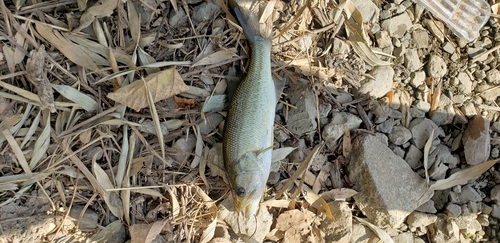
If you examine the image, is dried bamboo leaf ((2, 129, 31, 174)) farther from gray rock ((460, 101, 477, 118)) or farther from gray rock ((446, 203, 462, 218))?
gray rock ((460, 101, 477, 118))

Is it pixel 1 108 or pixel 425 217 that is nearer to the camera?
pixel 1 108

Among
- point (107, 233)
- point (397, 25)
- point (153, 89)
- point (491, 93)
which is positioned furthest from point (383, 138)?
point (107, 233)

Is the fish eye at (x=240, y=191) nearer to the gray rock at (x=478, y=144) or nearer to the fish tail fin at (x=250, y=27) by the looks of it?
the fish tail fin at (x=250, y=27)

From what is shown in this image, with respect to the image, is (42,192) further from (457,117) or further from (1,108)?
(457,117)

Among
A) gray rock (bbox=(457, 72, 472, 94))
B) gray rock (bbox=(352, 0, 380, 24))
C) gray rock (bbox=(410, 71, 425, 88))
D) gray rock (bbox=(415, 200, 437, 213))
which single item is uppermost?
gray rock (bbox=(352, 0, 380, 24))

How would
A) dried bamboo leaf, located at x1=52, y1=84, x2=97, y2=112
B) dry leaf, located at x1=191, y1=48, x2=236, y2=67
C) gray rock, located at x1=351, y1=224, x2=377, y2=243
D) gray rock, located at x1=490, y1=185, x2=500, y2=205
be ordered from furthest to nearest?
gray rock, located at x1=490, y1=185, x2=500, y2=205 < gray rock, located at x1=351, y1=224, x2=377, y2=243 < dry leaf, located at x1=191, y1=48, x2=236, y2=67 < dried bamboo leaf, located at x1=52, y1=84, x2=97, y2=112

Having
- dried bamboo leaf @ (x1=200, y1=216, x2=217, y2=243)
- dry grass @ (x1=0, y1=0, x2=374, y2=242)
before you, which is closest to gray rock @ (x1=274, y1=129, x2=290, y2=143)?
dry grass @ (x1=0, y1=0, x2=374, y2=242)

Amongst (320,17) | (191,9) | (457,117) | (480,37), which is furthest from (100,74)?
(480,37)
